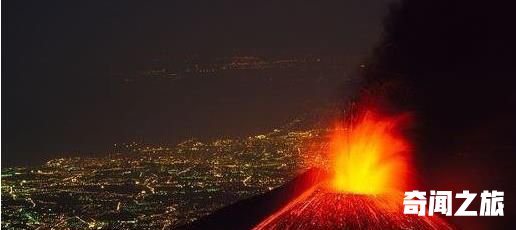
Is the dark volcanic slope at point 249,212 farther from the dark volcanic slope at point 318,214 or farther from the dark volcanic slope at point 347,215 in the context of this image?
the dark volcanic slope at point 347,215

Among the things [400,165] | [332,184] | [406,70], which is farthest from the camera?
[406,70]

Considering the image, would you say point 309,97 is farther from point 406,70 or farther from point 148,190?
point 406,70

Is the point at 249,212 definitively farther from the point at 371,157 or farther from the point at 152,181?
the point at 152,181

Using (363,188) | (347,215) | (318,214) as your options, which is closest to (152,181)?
(363,188)

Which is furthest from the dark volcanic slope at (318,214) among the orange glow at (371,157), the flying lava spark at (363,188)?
the orange glow at (371,157)

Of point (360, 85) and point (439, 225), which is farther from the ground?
point (360, 85)

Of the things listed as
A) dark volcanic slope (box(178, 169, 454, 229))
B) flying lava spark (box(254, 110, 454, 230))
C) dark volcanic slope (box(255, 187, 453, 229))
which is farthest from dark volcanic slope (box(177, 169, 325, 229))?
dark volcanic slope (box(255, 187, 453, 229))

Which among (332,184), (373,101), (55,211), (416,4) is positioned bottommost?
(55,211)

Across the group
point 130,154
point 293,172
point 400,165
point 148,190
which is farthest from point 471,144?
point 130,154
